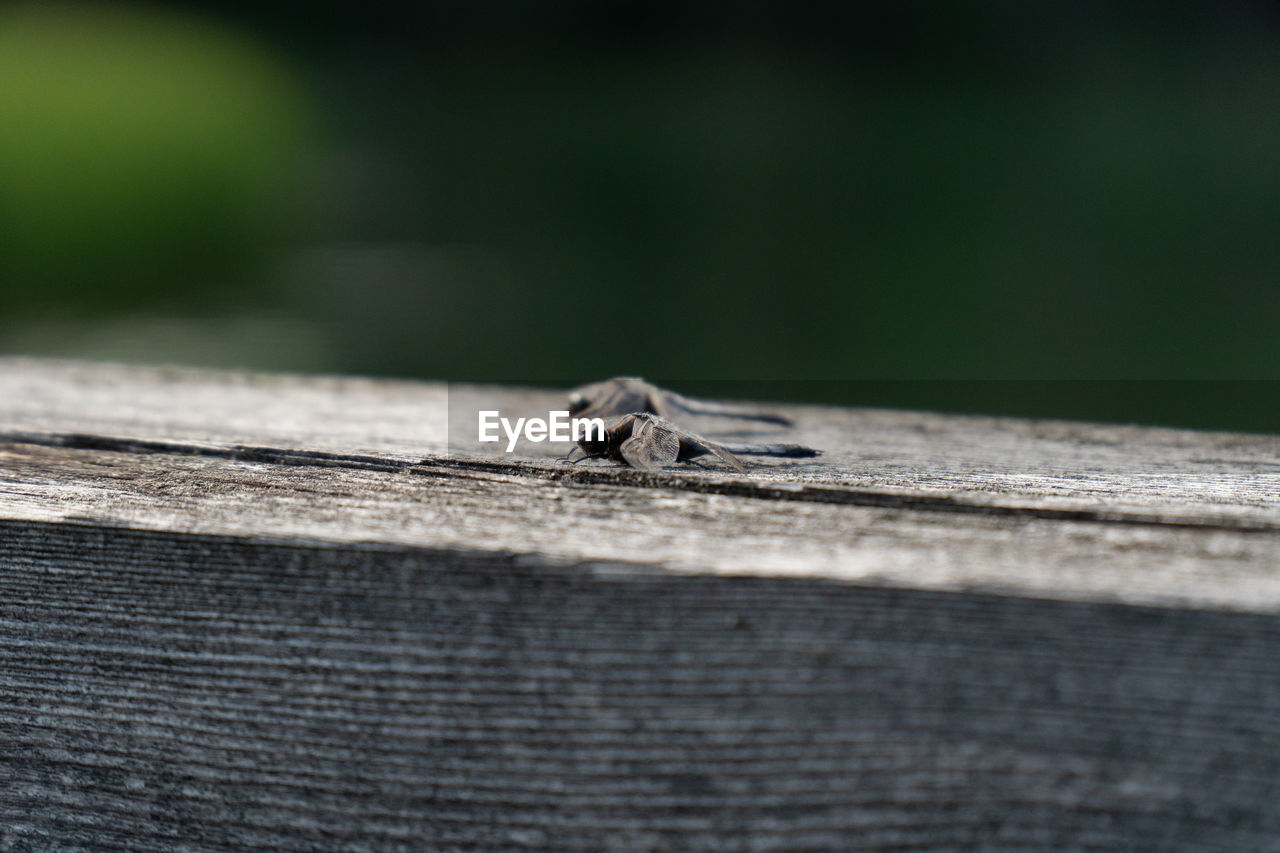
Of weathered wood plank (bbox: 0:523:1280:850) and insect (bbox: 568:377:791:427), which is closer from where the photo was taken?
weathered wood plank (bbox: 0:523:1280:850)

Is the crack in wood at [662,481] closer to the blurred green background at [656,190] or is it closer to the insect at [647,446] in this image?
the insect at [647,446]

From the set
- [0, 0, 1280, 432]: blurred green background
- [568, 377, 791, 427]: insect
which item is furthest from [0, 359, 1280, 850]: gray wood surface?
[0, 0, 1280, 432]: blurred green background

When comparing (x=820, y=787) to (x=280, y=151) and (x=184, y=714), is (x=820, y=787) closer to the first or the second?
(x=184, y=714)

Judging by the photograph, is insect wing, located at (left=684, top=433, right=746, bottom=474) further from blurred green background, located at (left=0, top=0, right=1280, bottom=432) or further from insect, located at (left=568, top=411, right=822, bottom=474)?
blurred green background, located at (left=0, top=0, right=1280, bottom=432)

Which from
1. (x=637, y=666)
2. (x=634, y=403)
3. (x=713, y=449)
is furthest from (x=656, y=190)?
(x=637, y=666)

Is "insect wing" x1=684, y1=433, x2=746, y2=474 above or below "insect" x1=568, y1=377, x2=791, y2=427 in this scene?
below

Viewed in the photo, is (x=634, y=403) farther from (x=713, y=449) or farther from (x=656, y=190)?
(x=656, y=190)

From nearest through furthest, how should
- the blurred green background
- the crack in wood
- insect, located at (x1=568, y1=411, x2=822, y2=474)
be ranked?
the crack in wood
insect, located at (x1=568, y1=411, x2=822, y2=474)
the blurred green background
